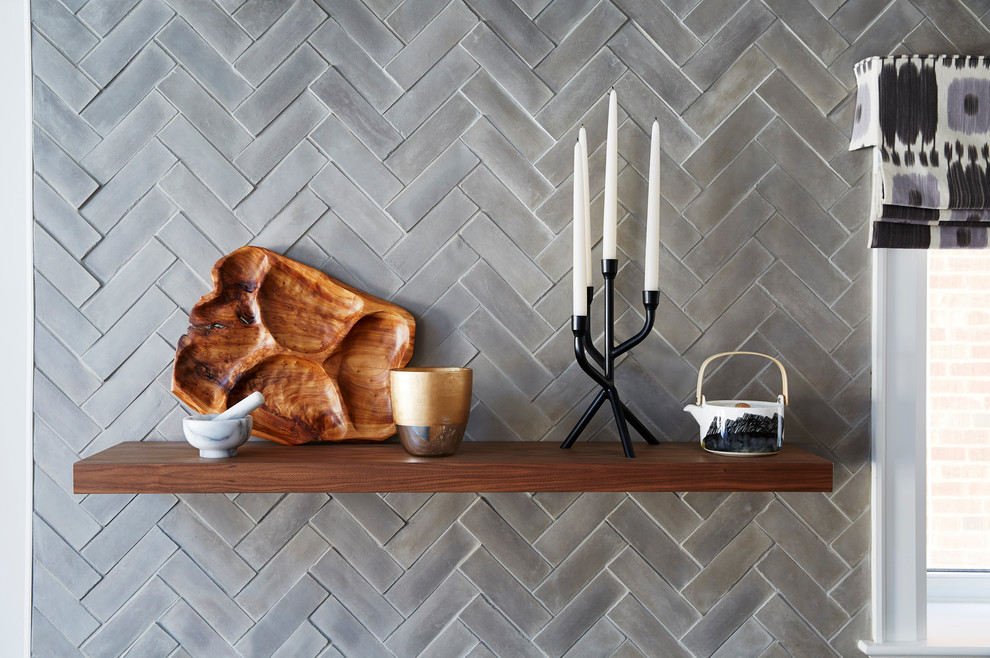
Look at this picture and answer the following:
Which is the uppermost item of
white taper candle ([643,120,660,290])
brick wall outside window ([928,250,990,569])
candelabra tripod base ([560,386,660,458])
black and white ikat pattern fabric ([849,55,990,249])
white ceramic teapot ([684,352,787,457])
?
white taper candle ([643,120,660,290])

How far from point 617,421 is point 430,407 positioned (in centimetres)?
31

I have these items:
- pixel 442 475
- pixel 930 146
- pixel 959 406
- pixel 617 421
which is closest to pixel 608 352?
pixel 617 421

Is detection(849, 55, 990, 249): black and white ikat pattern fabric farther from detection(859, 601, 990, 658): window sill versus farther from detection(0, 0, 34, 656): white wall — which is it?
detection(0, 0, 34, 656): white wall

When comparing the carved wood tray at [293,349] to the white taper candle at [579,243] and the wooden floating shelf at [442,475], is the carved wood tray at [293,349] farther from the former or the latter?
the white taper candle at [579,243]

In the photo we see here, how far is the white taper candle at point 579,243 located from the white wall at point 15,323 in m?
0.99

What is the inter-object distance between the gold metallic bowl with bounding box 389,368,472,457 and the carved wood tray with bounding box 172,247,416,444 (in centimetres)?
14

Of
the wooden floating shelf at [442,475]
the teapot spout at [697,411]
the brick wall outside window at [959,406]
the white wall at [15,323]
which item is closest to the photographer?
the wooden floating shelf at [442,475]

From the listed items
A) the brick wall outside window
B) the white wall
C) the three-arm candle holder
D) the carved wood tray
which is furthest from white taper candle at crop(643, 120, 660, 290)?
the white wall

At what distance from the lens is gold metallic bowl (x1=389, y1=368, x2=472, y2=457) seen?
1034 mm

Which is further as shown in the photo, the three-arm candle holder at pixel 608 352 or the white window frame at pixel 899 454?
the white window frame at pixel 899 454

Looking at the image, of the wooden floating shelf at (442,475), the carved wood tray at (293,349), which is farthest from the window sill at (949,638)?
the carved wood tray at (293,349)

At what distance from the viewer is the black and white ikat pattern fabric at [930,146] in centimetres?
115

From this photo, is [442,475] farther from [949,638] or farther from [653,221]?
[949,638]

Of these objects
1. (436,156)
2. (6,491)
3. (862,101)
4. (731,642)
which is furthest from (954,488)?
(6,491)
